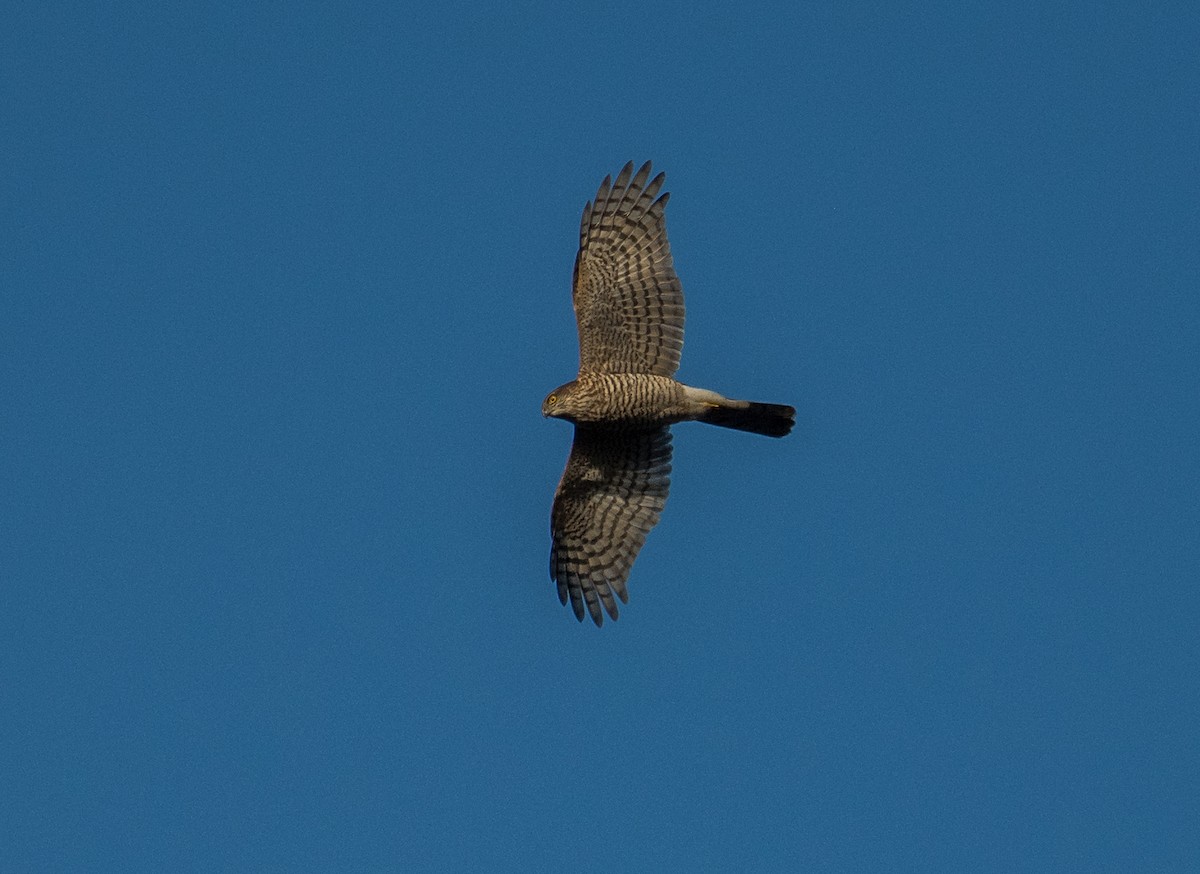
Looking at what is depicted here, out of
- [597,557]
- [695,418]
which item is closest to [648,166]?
[695,418]

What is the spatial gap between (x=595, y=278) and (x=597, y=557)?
279cm

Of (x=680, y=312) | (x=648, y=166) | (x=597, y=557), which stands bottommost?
(x=597, y=557)

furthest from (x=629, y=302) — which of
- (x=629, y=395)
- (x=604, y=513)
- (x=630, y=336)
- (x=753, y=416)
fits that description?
(x=604, y=513)

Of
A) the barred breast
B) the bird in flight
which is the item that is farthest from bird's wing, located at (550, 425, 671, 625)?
the barred breast

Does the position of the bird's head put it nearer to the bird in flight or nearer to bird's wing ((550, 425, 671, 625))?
the bird in flight

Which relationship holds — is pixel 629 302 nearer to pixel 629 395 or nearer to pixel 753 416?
pixel 629 395

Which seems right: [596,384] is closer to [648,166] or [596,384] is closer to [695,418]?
[695,418]

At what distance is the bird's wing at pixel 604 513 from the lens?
61.2ft

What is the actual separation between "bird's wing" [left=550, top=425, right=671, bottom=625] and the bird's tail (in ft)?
2.34

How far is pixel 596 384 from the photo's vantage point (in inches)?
700

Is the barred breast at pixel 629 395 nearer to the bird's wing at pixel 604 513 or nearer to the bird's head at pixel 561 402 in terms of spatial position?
the bird's head at pixel 561 402

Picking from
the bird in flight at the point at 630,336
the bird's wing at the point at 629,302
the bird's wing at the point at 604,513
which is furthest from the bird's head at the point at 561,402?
the bird's wing at the point at 604,513

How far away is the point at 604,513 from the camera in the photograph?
19016 mm

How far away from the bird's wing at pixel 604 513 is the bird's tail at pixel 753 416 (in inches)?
28.1
